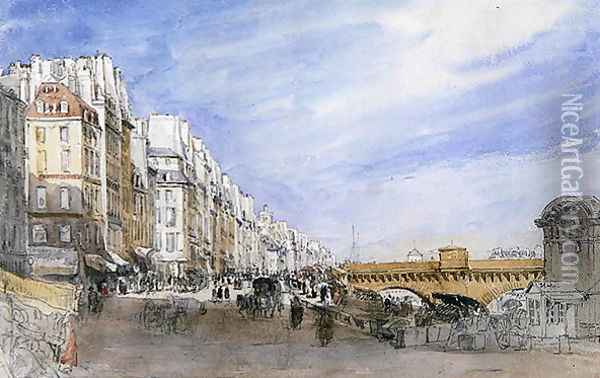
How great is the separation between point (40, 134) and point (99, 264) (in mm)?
689

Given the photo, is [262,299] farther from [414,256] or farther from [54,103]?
[54,103]

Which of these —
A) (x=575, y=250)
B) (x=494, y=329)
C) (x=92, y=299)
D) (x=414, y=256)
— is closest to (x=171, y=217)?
(x=92, y=299)

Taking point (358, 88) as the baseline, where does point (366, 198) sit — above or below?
below

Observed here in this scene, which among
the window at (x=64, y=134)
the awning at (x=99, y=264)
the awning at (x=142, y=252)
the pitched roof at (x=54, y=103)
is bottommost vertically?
the awning at (x=99, y=264)

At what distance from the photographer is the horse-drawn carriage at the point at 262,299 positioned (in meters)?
5.65

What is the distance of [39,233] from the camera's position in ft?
18.3

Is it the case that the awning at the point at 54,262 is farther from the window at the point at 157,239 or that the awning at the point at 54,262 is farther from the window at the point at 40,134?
the window at the point at 40,134

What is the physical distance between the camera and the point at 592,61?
5.54 metres

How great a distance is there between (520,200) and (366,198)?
0.75 metres

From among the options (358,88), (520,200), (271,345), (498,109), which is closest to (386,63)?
(358,88)

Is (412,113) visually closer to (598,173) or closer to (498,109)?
(498,109)

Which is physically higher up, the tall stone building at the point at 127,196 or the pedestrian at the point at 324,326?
the tall stone building at the point at 127,196

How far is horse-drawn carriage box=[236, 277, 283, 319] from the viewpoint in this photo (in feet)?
18.5

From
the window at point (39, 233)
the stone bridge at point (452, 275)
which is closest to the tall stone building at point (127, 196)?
the window at point (39, 233)
